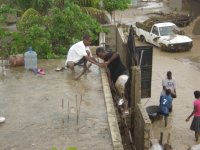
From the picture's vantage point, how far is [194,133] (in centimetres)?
1277

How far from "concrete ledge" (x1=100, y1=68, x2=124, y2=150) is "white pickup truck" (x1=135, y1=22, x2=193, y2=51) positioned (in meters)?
14.5

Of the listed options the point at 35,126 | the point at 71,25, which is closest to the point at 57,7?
the point at 71,25

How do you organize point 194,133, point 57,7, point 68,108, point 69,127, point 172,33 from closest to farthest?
point 69,127 → point 68,108 → point 194,133 → point 57,7 → point 172,33

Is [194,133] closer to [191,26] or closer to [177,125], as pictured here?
[177,125]

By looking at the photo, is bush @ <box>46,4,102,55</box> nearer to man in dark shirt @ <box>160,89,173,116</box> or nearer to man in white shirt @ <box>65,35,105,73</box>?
man in white shirt @ <box>65,35,105,73</box>

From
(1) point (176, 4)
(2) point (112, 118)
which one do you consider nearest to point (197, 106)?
(2) point (112, 118)

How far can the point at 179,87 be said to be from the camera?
18203mm

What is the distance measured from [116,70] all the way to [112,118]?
9.05 feet

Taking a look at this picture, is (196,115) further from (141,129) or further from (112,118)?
(112,118)

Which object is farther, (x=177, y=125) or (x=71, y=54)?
(x=177, y=125)

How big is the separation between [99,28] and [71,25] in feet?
4.76

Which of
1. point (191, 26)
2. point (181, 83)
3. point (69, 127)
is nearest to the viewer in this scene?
point (69, 127)

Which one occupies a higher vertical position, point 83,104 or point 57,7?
point 57,7

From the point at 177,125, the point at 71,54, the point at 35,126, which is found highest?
the point at 71,54
